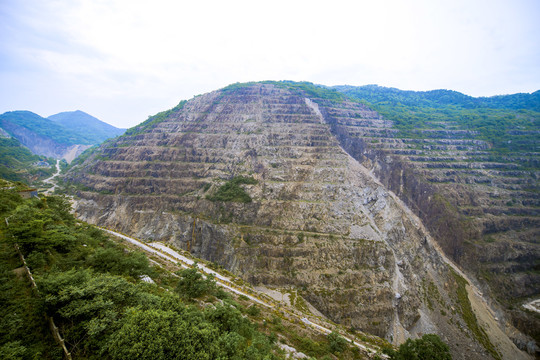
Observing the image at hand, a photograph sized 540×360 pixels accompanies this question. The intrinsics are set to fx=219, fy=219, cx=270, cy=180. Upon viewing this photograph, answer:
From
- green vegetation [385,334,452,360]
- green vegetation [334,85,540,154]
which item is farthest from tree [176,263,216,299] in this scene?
green vegetation [334,85,540,154]

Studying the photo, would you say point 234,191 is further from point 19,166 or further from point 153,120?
point 19,166

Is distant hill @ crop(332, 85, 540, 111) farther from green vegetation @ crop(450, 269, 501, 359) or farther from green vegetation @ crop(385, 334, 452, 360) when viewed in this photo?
green vegetation @ crop(385, 334, 452, 360)

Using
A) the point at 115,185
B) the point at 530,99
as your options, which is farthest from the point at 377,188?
the point at 530,99

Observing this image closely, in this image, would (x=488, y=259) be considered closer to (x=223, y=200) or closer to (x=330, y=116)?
(x=330, y=116)

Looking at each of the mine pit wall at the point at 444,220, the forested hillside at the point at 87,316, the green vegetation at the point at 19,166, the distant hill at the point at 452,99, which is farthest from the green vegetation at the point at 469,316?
the green vegetation at the point at 19,166

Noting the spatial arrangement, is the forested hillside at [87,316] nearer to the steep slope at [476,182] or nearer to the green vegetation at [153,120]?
the steep slope at [476,182]

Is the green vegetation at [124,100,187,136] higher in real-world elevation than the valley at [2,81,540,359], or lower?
higher
